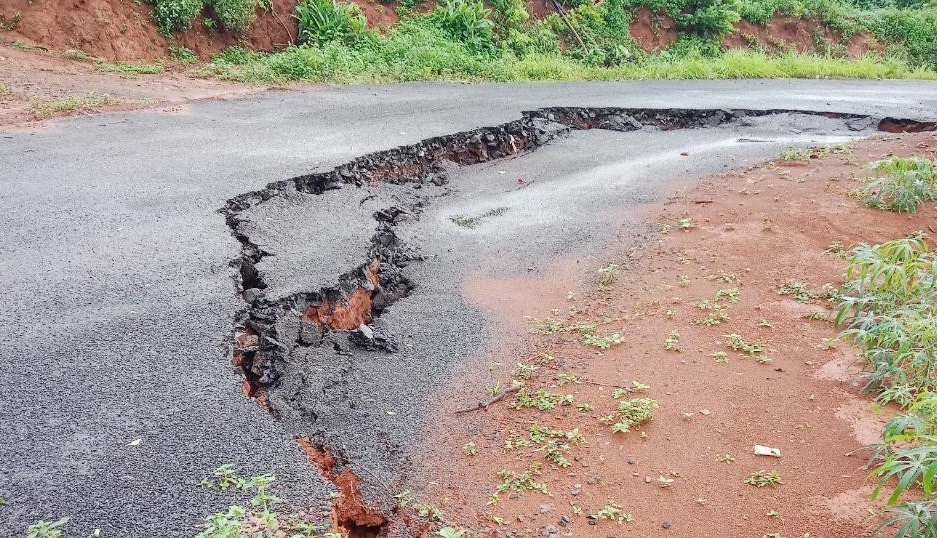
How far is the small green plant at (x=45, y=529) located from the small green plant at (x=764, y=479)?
2.79 m

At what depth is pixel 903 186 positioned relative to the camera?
6.38 metres

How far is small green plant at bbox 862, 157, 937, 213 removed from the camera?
6.35 meters

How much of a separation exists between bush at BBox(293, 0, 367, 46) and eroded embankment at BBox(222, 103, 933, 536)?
514 centimetres

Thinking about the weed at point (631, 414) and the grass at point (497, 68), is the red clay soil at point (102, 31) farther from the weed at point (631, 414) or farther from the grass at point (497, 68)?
the weed at point (631, 414)

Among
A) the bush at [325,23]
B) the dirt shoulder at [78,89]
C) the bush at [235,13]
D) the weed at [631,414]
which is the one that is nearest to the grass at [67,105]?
the dirt shoulder at [78,89]

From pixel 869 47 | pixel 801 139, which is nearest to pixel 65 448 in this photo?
pixel 801 139

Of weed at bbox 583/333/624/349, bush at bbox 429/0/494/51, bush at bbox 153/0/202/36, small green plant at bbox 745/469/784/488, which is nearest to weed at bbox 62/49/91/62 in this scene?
bush at bbox 153/0/202/36

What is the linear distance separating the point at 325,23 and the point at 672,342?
10.2m

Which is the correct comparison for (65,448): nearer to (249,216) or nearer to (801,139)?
(249,216)

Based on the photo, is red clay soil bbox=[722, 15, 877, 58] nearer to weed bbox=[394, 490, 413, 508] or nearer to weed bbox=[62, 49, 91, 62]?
weed bbox=[62, 49, 91, 62]

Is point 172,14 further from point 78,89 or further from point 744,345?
point 744,345

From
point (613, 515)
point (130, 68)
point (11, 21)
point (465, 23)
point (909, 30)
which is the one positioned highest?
point (11, 21)

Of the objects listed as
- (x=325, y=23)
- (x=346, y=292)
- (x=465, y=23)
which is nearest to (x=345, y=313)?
(x=346, y=292)

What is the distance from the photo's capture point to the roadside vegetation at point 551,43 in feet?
37.9
